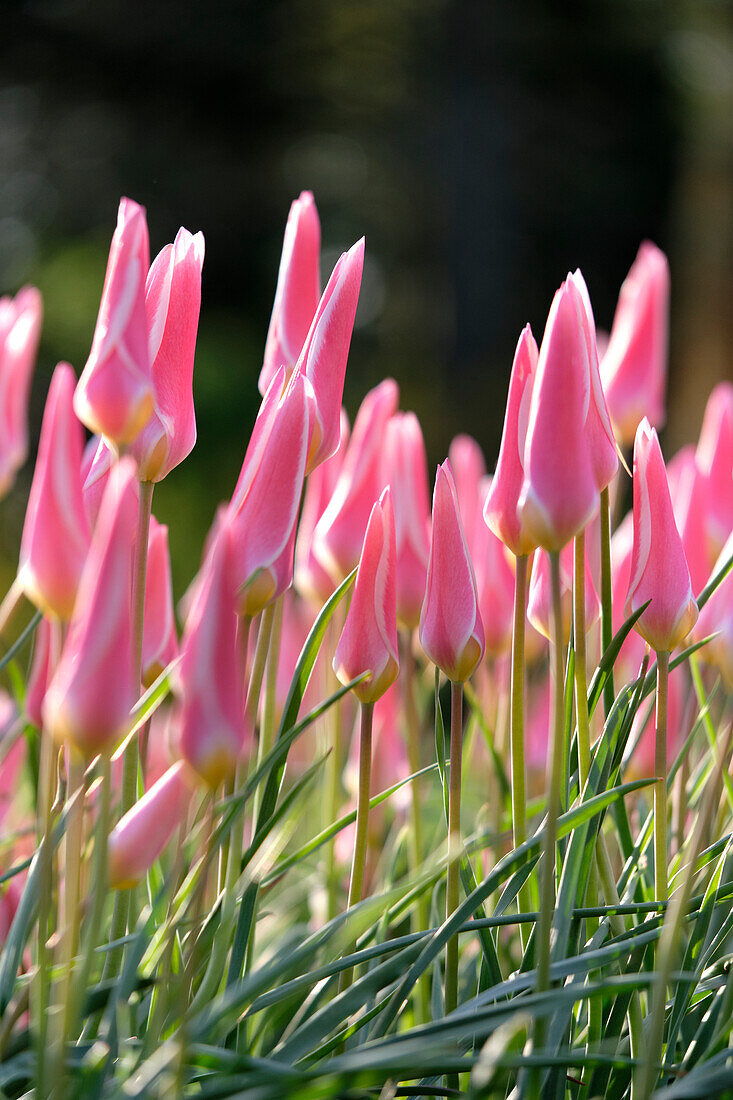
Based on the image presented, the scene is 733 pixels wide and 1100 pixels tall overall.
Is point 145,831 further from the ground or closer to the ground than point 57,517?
Answer: closer to the ground

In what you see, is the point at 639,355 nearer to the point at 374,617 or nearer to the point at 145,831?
the point at 374,617

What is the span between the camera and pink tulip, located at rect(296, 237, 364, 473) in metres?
0.53

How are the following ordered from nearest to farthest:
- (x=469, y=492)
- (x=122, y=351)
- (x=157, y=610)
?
(x=122, y=351) < (x=157, y=610) < (x=469, y=492)

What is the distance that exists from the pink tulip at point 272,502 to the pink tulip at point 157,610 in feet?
0.44

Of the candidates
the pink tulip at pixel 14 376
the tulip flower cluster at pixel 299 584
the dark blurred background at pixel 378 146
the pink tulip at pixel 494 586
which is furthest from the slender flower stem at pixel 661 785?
the dark blurred background at pixel 378 146

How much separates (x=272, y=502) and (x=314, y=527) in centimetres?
28

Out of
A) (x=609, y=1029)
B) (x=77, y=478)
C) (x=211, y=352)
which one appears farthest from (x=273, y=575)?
(x=211, y=352)

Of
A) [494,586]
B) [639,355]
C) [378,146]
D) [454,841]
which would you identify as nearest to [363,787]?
[454,841]

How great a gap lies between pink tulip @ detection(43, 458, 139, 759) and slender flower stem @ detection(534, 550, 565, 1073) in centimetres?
15

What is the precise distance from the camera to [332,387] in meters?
0.53

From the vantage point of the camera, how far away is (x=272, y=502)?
1.51ft

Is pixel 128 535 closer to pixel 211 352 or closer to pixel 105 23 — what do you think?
pixel 211 352

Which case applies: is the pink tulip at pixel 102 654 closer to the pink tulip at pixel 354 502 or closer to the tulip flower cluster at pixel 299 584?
the tulip flower cluster at pixel 299 584

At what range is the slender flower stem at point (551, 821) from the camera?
384 millimetres
